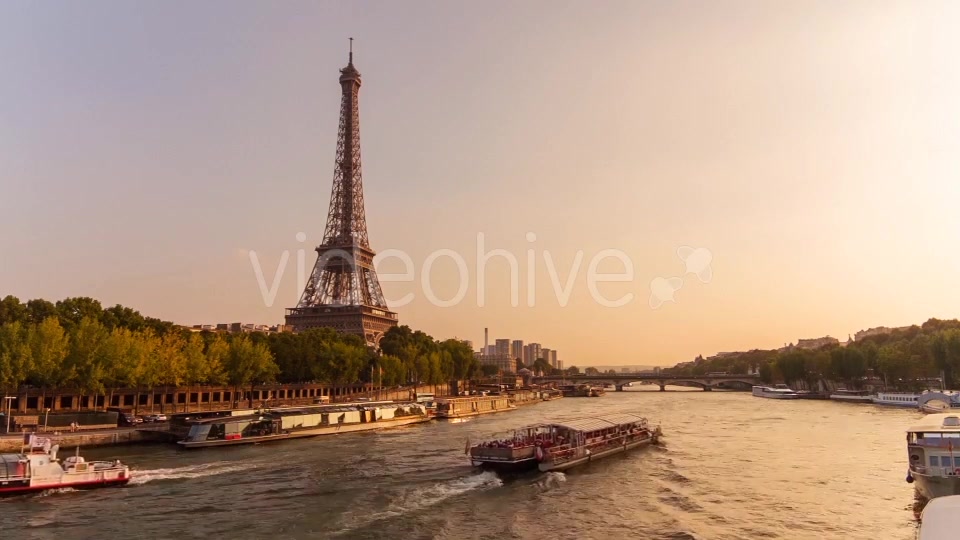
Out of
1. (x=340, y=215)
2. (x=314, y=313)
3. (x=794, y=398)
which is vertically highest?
(x=340, y=215)

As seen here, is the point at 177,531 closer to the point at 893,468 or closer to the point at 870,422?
the point at 893,468

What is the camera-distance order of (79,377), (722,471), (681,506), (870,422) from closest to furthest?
(681,506) < (722,471) < (79,377) < (870,422)

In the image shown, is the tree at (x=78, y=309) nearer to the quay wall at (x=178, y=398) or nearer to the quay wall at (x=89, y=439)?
the quay wall at (x=178, y=398)

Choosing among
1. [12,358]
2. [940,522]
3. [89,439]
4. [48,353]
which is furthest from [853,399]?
[940,522]

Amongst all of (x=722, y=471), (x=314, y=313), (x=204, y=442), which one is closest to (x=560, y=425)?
(x=722, y=471)

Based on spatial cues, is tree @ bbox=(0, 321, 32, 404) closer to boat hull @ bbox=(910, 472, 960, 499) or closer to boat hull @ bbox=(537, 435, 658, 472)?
boat hull @ bbox=(537, 435, 658, 472)
